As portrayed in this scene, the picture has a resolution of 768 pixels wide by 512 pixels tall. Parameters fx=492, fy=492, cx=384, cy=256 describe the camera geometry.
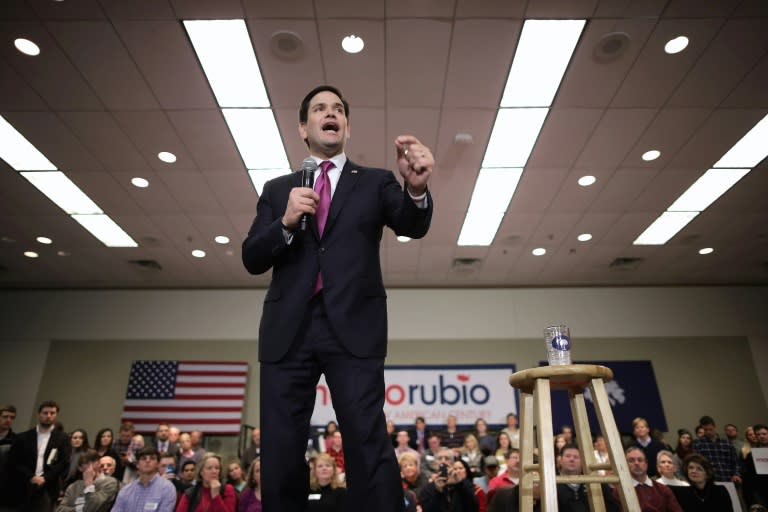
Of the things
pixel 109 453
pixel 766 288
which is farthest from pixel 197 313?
pixel 766 288

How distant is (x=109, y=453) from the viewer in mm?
5488

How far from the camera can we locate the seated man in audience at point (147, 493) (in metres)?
4.04

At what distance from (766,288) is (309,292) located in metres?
11.2

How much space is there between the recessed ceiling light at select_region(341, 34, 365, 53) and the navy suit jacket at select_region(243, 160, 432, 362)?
3046 millimetres

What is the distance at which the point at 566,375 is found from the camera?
1608mm

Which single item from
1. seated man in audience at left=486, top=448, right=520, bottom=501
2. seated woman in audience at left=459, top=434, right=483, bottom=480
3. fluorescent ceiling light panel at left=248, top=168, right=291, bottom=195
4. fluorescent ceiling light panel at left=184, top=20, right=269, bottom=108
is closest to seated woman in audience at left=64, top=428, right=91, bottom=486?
fluorescent ceiling light panel at left=248, top=168, right=291, bottom=195

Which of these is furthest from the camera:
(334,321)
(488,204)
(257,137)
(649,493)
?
(488,204)

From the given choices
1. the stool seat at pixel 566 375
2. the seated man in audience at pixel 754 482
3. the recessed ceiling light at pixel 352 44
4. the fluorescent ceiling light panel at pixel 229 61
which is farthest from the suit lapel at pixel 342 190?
the seated man in audience at pixel 754 482

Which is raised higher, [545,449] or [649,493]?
[545,449]

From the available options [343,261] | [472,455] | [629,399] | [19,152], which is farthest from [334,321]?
[629,399]

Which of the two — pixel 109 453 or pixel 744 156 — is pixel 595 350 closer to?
pixel 744 156

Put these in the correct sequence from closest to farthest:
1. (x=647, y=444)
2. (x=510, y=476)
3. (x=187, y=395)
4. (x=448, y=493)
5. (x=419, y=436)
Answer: (x=448, y=493) → (x=510, y=476) → (x=647, y=444) → (x=419, y=436) → (x=187, y=395)

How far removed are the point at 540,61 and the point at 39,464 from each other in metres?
6.00

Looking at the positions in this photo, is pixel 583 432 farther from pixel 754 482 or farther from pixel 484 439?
pixel 484 439
